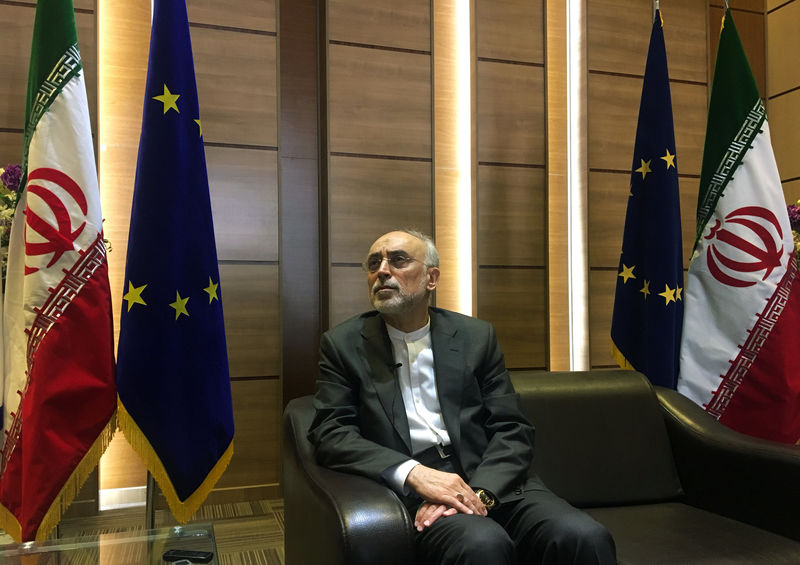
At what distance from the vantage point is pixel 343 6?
3992 mm

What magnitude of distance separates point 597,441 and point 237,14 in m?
3.02

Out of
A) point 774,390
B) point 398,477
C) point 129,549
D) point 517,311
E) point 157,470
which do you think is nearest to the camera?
point 129,549

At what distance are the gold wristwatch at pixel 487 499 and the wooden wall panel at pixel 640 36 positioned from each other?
3.40 meters

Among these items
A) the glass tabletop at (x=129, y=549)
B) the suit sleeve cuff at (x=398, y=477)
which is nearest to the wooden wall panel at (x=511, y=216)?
the suit sleeve cuff at (x=398, y=477)

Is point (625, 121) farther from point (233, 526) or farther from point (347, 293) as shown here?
point (233, 526)

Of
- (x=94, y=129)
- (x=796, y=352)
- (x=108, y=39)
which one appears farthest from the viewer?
(x=108, y=39)

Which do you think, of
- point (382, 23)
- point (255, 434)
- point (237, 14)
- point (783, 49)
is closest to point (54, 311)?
point (255, 434)

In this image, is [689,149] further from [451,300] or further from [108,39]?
[108,39]

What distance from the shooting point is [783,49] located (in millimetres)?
4836

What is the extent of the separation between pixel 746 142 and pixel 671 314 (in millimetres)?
881

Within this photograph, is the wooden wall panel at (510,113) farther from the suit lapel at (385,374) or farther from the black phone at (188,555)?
the black phone at (188,555)

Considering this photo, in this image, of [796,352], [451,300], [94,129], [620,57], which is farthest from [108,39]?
[796,352]

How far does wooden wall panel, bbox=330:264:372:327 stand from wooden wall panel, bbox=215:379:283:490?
0.55 meters

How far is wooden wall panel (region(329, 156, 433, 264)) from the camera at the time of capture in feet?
13.0
